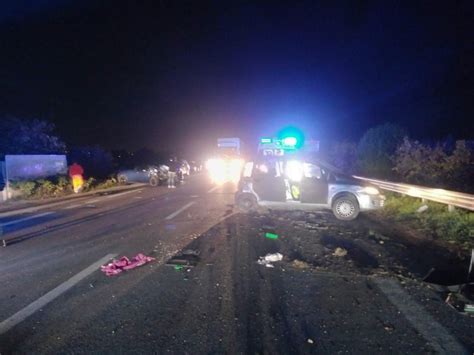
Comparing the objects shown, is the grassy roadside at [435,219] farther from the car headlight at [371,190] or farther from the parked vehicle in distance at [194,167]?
the parked vehicle in distance at [194,167]

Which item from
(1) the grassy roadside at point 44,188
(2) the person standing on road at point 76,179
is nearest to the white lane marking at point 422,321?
(1) the grassy roadside at point 44,188

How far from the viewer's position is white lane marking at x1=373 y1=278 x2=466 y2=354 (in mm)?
3186

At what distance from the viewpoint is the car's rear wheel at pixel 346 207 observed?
930cm

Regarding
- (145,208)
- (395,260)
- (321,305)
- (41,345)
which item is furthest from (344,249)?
(145,208)

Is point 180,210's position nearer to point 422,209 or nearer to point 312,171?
point 312,171

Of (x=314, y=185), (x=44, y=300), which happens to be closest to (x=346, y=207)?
(x=314, y=185)

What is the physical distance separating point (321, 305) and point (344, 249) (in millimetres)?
2476

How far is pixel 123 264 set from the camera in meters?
5.57

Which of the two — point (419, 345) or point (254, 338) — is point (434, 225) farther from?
point (254, 338)

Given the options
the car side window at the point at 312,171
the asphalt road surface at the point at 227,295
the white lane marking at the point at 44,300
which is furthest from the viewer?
the car side window at the point at 312,171

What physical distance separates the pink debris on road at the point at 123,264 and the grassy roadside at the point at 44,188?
13.0 meters

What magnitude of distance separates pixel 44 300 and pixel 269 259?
3351 millimetres

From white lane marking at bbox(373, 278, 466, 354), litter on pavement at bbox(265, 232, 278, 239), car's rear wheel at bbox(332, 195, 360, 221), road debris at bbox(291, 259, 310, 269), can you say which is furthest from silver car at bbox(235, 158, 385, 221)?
white lane marking at bbox(373, 278, 466, 354)

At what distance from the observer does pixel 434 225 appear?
827 cm
